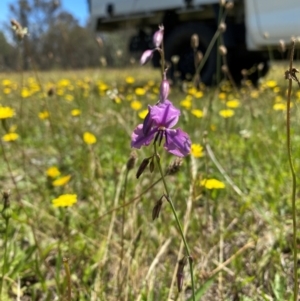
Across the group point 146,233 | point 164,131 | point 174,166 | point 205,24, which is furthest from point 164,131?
point 205,24

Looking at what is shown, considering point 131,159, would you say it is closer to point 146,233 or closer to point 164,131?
point 164,131

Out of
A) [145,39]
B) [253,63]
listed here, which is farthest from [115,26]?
[253,63]

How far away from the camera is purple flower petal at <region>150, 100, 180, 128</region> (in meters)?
0.60

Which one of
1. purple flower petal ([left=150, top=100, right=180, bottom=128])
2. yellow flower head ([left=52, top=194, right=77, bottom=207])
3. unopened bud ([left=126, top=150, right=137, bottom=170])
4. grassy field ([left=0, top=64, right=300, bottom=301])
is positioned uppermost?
purple flower petal ([left=150, top=100, right=180, bottom=128])

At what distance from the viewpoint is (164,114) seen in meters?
0.61

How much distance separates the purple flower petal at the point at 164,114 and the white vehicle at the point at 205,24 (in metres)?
3.71

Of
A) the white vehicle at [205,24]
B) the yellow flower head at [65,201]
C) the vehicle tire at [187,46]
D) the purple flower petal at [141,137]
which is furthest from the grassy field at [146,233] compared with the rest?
the vehicle tire at [187,46]

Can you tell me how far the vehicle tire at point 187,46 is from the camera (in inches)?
205

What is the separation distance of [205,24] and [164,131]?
4.98 m

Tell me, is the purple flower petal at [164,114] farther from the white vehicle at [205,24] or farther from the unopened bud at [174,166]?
the white vehicle at [205,24]

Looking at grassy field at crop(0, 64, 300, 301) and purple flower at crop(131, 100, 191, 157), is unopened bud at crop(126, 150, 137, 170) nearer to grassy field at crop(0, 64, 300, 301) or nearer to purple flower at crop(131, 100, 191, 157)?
grassy field at crop(0, 64, 300, 301)

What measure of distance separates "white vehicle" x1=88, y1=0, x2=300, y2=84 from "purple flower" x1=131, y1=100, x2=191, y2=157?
371 centimetres

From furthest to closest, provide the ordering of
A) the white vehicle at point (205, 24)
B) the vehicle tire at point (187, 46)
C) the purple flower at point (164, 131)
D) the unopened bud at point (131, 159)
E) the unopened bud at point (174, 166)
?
1. the vehicle tire at point (187, 46)
2. the white vehicle at point (205, 24)
3. the unopened bud at point (131, 159)
4. the unopened bud at point (174, 166)
5. the purple flower at point (164, 131)

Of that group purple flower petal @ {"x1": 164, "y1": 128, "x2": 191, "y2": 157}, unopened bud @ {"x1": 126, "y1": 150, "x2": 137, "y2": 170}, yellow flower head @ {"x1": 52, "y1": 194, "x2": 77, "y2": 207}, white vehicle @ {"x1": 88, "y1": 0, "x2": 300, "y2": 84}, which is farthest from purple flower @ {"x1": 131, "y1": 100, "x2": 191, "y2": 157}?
white vehicle @ {"x1": 88, "y1": 0, "x2": 300, "y2": 84}
